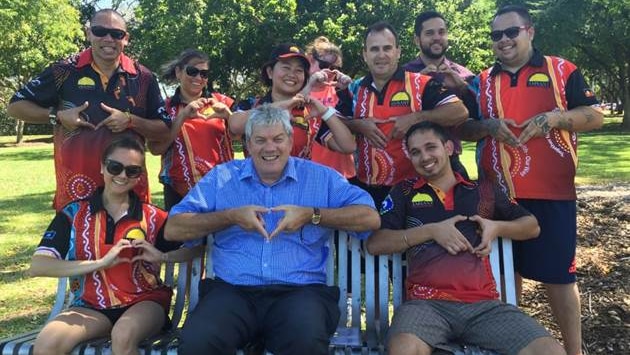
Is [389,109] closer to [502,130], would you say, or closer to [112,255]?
[502,130]

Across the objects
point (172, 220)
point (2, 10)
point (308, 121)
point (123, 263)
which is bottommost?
point (123, 263)

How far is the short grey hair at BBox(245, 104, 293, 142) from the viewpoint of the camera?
3.58 m

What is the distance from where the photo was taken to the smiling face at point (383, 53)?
4.16 metres

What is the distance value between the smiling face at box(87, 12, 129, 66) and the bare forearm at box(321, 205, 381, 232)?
2.01m

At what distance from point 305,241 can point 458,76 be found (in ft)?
6.15

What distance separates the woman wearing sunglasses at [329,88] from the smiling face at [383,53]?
13.7 inches

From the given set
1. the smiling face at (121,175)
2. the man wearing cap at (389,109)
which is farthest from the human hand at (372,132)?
the smiling face at (121,175)

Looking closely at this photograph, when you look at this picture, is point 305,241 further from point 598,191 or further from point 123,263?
point 598,191

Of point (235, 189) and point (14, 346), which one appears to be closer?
point (14, 346)

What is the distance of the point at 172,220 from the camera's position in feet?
11.7

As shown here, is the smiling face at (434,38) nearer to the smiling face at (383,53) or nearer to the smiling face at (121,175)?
the smiling face at (383,53)

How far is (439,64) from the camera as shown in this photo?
15.5 feet

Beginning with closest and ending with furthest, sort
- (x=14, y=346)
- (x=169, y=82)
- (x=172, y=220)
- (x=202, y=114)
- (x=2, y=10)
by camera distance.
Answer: (x=14, y=346), (x=172, y=220), (x=202, y=114), (x=169, y=82), (x=2, y=10)

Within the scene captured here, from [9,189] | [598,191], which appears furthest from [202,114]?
[9,189]
